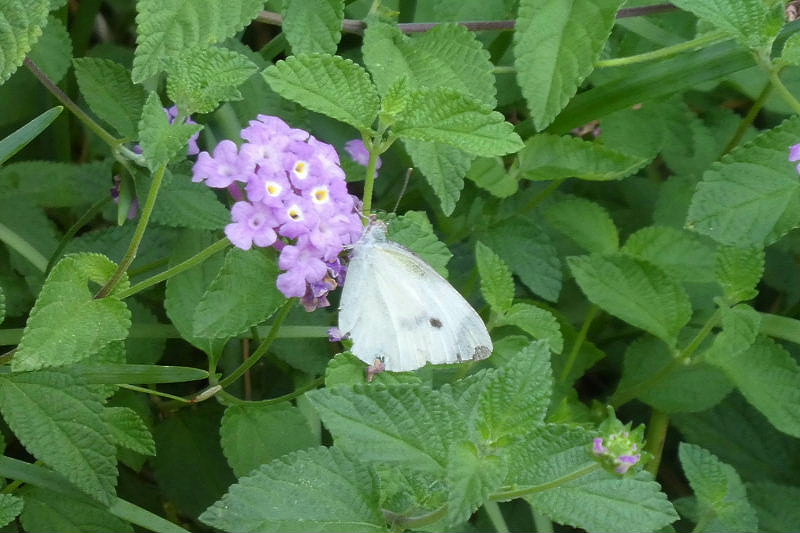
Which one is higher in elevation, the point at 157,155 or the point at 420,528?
the point at 157,155

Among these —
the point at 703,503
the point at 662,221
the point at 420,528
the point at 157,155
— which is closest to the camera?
the point at 157,155

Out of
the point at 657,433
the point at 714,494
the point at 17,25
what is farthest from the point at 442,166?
the point at 657,433

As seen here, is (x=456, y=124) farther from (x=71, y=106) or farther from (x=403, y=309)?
(x=71, y=106)

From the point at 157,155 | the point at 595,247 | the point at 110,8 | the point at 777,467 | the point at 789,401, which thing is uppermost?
the point at 157,155

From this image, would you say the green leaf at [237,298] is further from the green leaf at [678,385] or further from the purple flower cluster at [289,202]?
the green leaf at [678,385]

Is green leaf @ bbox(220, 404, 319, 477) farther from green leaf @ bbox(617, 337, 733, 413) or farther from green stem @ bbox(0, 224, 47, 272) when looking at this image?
green leaf @ bbox(617, 337, 733, 413)

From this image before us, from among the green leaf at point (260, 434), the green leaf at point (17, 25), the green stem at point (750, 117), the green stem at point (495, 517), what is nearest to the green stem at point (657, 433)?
the green stem at point (495, 517)

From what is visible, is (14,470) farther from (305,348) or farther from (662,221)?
(662,221)

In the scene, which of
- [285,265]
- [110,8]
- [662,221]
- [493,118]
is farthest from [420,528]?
[110,8]
